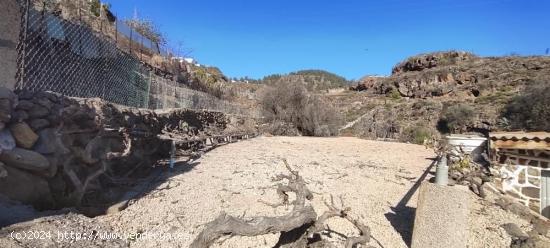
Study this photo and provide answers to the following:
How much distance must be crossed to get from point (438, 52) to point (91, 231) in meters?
64.6

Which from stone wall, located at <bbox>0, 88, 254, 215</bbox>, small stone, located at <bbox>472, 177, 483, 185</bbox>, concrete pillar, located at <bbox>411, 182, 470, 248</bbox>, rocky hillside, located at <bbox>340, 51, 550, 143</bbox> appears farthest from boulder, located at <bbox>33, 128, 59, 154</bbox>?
rocky hillside, located at <bbox>340, 51, 550, 143</bbox>

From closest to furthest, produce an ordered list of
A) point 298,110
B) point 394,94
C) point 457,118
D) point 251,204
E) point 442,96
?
point 251,204 → point 298,110 → point 457,118 → point 442,96 → point 394,94

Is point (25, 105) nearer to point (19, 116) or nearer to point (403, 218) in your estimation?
point (19, 116)

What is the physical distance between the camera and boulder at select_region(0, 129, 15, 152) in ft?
13.3

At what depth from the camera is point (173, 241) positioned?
15.0 feet

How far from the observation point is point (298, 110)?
88.0ft

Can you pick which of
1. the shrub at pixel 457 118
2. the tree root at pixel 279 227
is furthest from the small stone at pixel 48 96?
the shrub at pixel 457 118

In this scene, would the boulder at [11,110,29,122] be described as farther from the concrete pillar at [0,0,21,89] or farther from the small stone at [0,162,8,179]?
the small stone at [0,162,8,179]

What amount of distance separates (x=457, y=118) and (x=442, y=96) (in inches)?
464

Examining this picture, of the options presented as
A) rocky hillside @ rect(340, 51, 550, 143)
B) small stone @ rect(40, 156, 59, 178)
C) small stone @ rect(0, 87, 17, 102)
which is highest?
rocky hillside @ rect(340, 51, 550, 143)

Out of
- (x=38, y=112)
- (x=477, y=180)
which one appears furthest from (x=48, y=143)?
(x=477, y=180)

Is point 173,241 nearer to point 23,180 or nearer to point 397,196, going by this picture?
point 23,180

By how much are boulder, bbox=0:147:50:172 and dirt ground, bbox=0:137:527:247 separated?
2.13 feet

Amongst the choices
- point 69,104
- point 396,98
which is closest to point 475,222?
point 69,104
